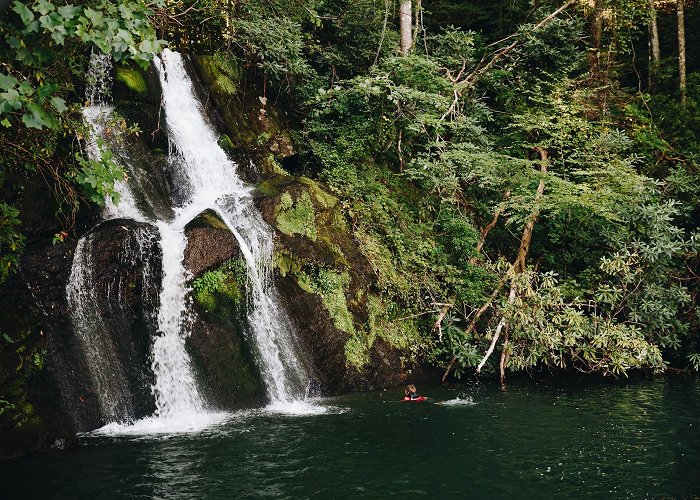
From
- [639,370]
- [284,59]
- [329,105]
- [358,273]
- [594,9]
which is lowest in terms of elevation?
[639,370]

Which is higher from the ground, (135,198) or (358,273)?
(135,198)

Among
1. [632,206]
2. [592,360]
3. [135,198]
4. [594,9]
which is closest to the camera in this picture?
[135,198]

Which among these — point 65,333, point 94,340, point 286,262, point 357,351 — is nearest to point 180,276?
point 94,340

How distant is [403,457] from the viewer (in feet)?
25.3

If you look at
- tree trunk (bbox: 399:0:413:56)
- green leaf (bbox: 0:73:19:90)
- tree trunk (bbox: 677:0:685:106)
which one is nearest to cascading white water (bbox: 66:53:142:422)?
green leaf (bbox: 0:73:19:90)

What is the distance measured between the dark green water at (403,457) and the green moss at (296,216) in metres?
3.72

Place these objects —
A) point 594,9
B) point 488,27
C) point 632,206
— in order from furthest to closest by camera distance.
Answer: point 488,27 → point 594,9 → point 632,206

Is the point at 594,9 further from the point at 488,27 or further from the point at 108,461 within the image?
the point at 108,461

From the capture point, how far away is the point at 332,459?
7582 millimetres

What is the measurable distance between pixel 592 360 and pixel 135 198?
33.4 feet

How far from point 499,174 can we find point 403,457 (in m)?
8.68

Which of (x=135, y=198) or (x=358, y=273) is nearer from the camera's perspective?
(x=135, y=198)

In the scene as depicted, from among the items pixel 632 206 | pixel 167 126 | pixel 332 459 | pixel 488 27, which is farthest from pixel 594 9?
pixel 332 459

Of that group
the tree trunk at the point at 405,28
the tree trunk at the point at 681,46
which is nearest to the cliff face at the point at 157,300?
the tree trunk at the point at 405,28
